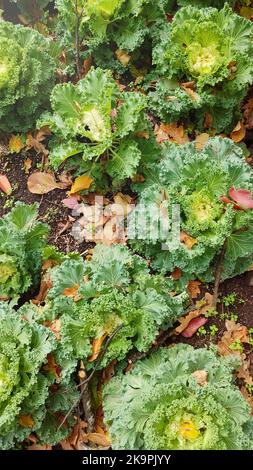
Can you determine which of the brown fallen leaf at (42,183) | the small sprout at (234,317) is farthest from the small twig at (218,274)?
the brown fallen leaf at (42,183)

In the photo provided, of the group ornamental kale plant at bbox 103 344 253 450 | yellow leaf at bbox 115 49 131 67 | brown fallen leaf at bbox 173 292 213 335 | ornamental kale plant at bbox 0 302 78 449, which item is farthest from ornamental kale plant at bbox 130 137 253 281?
yellow leaf at bbox 115 49 131 67

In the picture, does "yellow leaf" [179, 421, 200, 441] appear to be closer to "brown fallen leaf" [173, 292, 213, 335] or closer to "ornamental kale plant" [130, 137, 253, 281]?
"brown fallen leaf" [173, 292, 213, 335]

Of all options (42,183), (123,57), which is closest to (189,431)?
(42,183)

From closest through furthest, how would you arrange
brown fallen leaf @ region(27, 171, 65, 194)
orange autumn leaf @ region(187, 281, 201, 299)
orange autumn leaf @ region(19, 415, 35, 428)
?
orange autumn leaf @ region(19, 415, 35, 428) < orange autumn leaf @ region(187, 281, 201, 299) < brown fallen leaf @ region(27, 171, 65, 194)

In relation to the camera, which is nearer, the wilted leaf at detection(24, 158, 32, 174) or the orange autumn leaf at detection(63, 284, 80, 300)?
the orange autumn leaf at detection(63, 284, 80, 300)

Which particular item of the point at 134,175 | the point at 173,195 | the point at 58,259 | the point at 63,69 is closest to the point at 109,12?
the point at 63,69

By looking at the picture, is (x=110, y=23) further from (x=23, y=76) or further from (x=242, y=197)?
(x=242, y=197)
